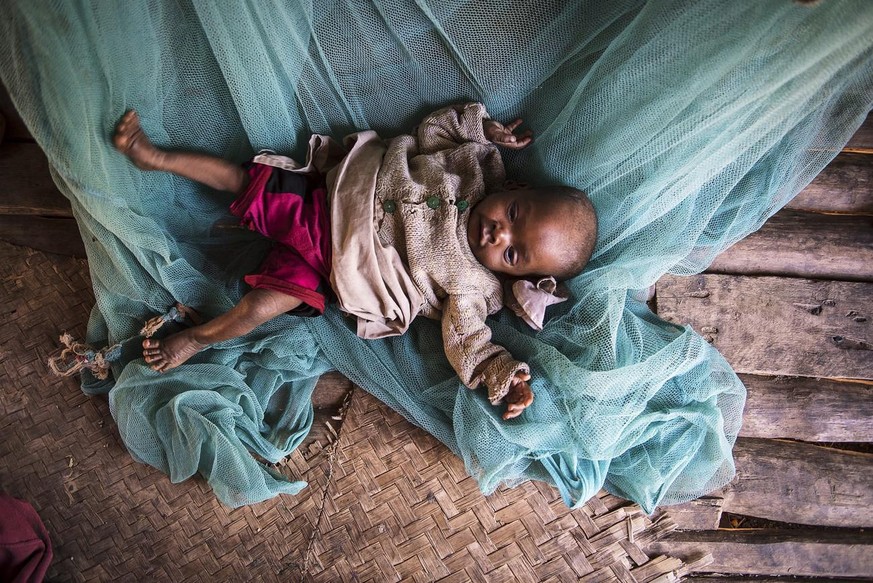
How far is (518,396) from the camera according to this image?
131cm

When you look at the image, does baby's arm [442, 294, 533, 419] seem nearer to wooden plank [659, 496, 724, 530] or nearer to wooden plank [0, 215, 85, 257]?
wooden plank [659, 496, 724, 530]

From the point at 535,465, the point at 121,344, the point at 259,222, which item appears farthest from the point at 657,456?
the point at 121,344

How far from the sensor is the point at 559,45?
1290mm

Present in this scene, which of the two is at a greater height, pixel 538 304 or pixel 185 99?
pixel 185 99

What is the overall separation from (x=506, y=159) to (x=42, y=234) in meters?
1.16

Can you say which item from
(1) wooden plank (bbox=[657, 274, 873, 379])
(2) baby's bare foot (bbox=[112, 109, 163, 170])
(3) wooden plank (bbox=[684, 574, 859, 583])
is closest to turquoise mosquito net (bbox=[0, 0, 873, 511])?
(2) baby's bare foot (bbox=[112, 109, 163, 170])

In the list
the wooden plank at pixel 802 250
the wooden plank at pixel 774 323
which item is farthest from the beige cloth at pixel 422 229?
the wooden plank at pixel 802 250

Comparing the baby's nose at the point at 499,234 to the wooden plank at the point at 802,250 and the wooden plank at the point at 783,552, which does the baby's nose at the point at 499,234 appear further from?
the wooden plank at the point at 783,552

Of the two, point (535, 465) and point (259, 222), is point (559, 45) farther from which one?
point (535, 465)

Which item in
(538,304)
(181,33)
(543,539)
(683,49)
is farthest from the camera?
(543,539)

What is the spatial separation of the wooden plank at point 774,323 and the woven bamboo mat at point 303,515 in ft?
1.58

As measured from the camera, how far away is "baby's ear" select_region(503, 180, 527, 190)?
1.38 metres

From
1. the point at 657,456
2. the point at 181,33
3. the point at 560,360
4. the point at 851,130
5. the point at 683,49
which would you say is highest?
the point at 181,33

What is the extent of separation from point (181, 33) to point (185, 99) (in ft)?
0.45
